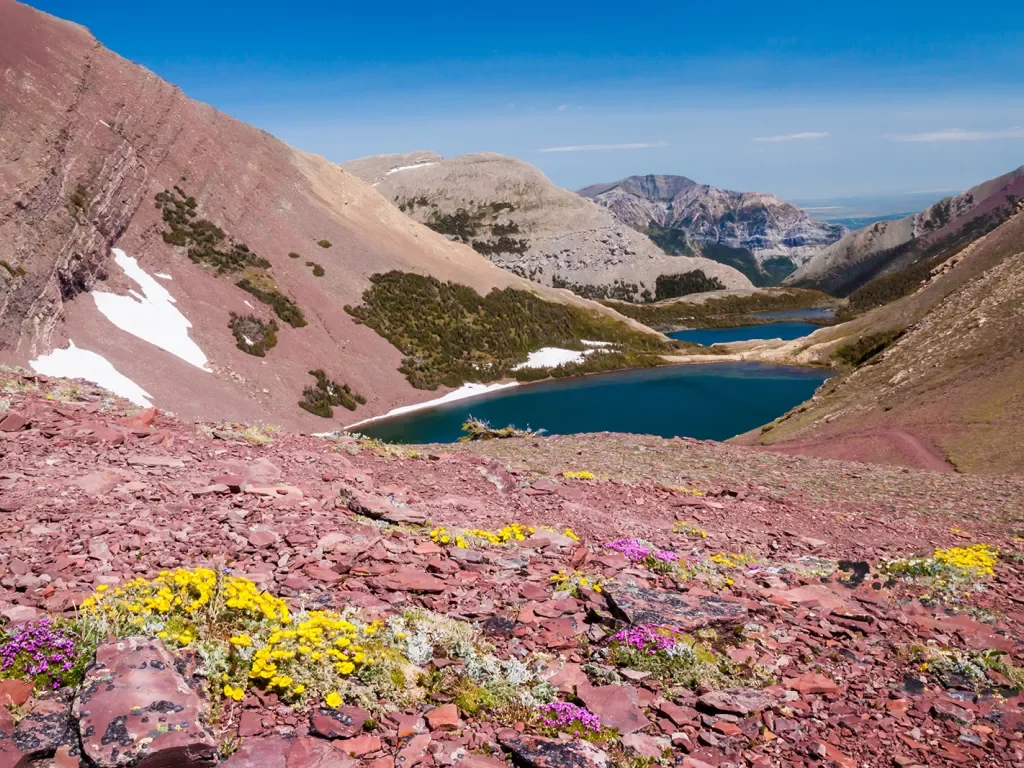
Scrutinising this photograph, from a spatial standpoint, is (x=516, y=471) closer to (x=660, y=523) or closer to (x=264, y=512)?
(x=660, y=523)

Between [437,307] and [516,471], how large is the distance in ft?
270

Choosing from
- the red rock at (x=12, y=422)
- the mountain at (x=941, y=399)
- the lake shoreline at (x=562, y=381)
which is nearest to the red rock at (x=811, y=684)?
the red rock at (x=12, y=422)

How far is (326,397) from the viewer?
68188mm

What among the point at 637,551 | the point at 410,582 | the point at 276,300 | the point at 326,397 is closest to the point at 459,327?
the point at 276,300

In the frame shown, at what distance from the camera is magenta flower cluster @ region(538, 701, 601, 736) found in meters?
6.33

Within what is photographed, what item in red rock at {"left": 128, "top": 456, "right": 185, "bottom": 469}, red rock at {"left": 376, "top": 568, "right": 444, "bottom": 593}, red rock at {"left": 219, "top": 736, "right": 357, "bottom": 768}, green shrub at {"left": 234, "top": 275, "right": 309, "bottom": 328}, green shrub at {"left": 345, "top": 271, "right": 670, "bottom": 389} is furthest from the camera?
green shrub at {"left": 345, "top": 271, "right": 670, "bottom": 389}

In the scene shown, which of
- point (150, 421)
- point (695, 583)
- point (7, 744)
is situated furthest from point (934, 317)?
point (7, 744)

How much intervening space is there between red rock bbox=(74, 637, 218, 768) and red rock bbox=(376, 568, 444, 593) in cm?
286

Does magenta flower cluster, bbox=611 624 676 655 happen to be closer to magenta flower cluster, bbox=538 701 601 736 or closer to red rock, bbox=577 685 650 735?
red rock, bbox=577 685 650 735

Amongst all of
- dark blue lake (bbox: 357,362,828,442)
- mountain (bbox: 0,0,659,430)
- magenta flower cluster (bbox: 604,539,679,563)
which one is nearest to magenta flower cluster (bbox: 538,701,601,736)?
magenta flower cluster (bbox: 604,539,679,563)

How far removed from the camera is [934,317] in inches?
1973

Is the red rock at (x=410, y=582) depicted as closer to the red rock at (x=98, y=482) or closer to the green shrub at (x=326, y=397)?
the red rock at (x=98, y=482)

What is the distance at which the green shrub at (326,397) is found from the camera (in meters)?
65.8

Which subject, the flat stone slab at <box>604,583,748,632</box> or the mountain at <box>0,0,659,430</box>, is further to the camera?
the mountain at <box>0,0,659,430</box>
